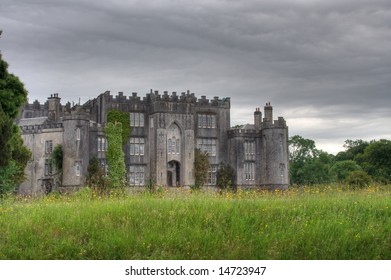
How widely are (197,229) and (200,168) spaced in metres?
46.2

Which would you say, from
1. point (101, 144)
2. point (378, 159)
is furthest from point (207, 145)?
point (378, 159)

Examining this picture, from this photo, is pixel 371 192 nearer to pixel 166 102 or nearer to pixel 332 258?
pixel 332 258

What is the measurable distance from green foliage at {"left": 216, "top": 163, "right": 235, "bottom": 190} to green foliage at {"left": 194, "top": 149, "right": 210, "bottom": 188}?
1901 millimetres

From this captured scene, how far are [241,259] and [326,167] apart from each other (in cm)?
6814

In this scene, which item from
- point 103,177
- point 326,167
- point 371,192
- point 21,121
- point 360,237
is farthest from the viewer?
point 326,167

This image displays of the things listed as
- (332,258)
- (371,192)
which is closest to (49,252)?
(332,258)

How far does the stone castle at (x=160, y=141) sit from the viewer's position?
5691 centimetres

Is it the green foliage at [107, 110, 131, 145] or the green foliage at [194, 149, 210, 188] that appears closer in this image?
the green foliage at [107, 110, 131, 145]

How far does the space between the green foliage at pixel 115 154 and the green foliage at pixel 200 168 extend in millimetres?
8243

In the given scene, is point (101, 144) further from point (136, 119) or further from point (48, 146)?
point (48, 146)

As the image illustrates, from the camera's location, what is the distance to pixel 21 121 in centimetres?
6425

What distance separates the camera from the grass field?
1450cm

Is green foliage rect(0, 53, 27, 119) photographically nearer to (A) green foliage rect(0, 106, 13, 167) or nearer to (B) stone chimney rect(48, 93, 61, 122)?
(A) green foliage rect(0, 106, 13, 167)

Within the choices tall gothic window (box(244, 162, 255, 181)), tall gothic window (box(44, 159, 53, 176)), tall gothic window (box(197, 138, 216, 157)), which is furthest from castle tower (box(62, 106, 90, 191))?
tall gothic window (box(244, 162, 255, 181))
